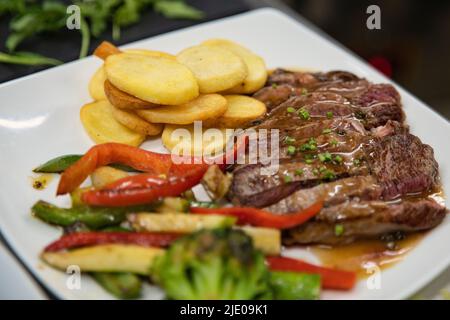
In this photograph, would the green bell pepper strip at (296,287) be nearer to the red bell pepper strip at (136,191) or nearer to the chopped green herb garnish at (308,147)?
the red bell pepper strip at (136,191)

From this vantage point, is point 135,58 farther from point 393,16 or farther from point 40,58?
point 393,16

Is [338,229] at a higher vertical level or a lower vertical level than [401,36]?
higher

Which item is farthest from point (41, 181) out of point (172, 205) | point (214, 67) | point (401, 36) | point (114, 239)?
point (401, 36)

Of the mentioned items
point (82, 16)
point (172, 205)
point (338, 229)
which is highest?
point (82, 16)

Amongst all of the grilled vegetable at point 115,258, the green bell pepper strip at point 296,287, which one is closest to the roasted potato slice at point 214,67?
the grilled vegetable at point 115,258

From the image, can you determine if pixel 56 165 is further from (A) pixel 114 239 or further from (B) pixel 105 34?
(B) pixel 105 34
